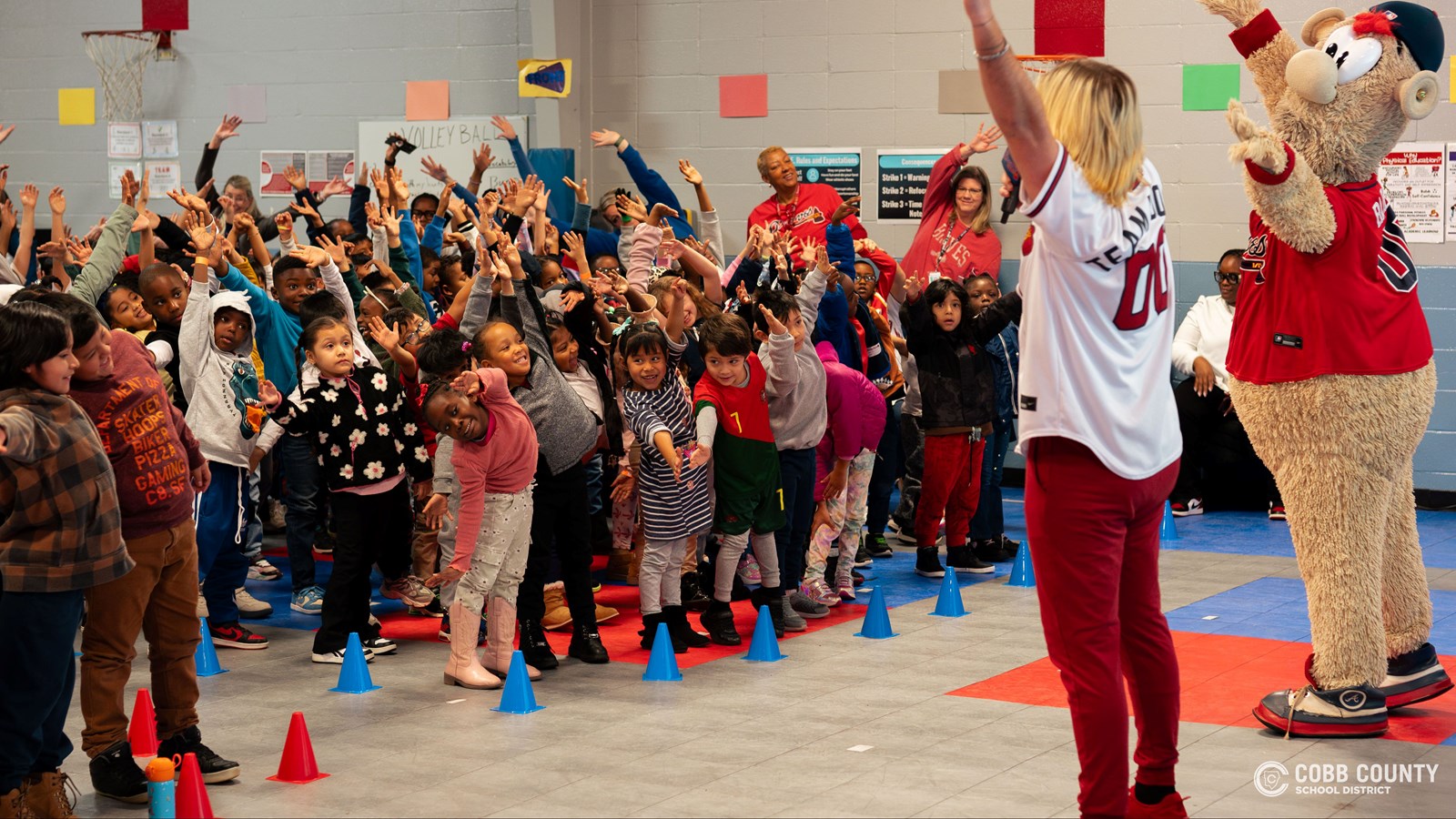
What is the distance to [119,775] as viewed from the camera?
176 inches

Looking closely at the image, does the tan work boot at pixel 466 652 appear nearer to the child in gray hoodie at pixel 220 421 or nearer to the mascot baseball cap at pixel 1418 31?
the child in gray hoodie at pixel 220 421

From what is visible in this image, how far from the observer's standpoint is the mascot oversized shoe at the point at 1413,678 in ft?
17.2

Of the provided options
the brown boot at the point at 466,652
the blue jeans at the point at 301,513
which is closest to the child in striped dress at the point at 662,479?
the brown boot at the point at 466,652

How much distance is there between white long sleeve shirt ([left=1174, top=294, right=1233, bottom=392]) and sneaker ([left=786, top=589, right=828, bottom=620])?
4.56 meters

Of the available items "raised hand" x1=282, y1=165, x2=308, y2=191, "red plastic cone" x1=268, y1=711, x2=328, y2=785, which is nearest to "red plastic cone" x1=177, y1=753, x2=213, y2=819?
"red plastic cone" x1=268, y1=711, x2=328, y2=785

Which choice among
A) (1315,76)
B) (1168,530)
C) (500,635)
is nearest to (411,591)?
(500,635)

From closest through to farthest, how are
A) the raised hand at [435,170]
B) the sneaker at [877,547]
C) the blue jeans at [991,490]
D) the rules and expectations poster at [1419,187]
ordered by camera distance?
the blue jeans at [991,490] < the sneaker at [877,547] < the rules and expectations poster at [1419,187] < the raised hand at [435,170]

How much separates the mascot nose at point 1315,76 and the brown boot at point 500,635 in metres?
3.61

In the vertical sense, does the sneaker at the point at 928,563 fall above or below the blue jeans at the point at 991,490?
below

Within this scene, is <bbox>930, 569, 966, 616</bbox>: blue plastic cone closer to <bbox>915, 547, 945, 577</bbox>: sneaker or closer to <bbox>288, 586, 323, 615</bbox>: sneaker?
<bbox>915, 547, 945, 577</bbox>: sneaker

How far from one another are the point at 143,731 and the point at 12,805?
926mm

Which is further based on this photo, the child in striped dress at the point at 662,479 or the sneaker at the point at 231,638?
the sneaker at the point at 231,638

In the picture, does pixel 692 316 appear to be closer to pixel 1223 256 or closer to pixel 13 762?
pixel 13 762

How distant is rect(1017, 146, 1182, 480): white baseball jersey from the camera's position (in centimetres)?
346
